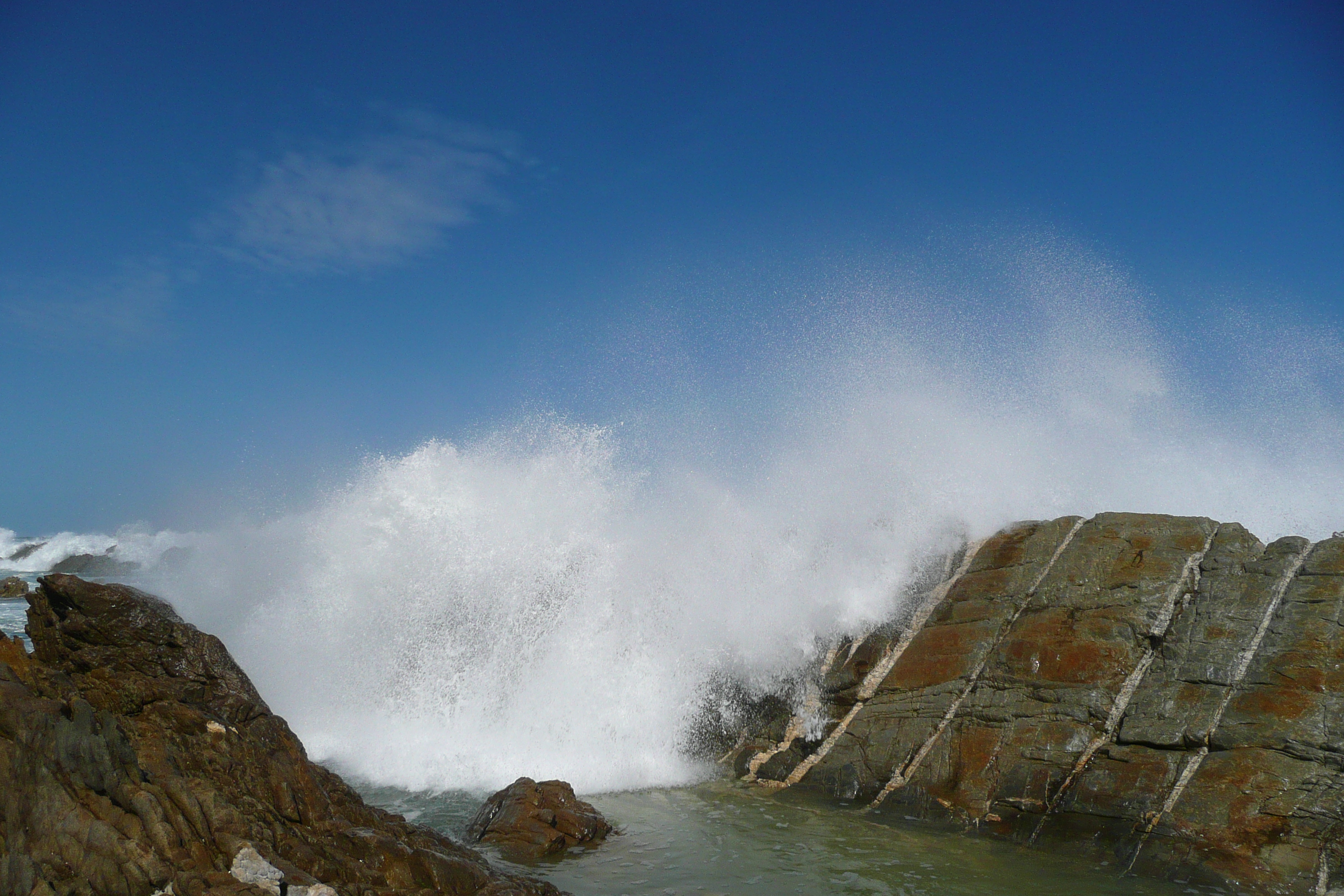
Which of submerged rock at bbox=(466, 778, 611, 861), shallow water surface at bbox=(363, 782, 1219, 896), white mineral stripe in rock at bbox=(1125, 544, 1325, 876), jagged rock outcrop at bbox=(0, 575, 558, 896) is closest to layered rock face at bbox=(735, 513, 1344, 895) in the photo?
white mineral stripe in rock at bbox=(1125, 544, 1325, 876)

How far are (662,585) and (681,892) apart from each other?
22.8 feet

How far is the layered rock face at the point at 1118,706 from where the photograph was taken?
809 centimetres

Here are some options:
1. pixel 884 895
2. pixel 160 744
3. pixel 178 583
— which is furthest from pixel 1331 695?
pixel 178 583

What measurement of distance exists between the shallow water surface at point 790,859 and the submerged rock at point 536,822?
0.25m

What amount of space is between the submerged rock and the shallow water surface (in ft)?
0.83

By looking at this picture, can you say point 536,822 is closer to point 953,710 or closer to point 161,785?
point 161,785

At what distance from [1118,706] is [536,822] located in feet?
23.5

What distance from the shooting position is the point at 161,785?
5.44m

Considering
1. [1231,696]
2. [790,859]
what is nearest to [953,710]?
[1231,696]

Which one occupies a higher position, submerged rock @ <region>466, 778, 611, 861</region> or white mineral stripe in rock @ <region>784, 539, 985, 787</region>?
white mineral stripe in rock @ <region>784, 539, 985, 787</region>

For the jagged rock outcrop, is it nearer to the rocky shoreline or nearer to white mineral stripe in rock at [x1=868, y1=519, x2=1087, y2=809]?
the rocky shoreline

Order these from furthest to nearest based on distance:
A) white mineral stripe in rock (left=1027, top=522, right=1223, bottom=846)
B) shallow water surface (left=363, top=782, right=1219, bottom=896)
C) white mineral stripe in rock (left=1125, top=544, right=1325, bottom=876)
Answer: white mineral stripe in rock (left=1027, top=522, right=1223, bottom=846) < white mineral stripe in rock (left=1125, top=544, right=1325, bottom=876) < shallow water surface (left=363, top=782, right=1219, bottom=896)

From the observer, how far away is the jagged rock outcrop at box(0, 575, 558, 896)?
15.0ft

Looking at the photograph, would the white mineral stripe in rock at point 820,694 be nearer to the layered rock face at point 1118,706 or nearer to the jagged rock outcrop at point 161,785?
the layered rock face at point 1118,706
